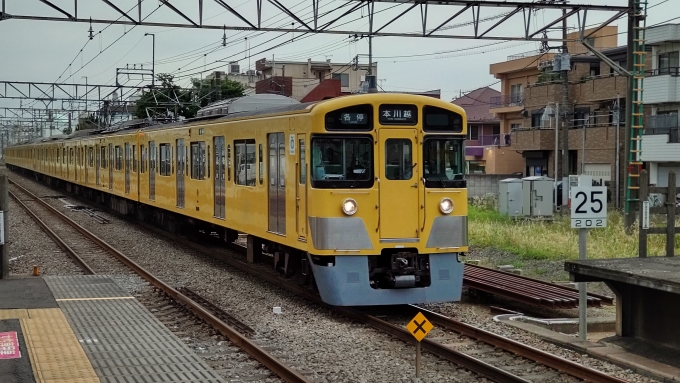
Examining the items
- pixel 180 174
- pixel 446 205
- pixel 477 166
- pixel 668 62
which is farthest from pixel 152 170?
pixel 477 166

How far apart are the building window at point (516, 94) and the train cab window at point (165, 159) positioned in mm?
27336

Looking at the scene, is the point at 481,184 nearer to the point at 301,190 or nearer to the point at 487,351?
the point at 301,190

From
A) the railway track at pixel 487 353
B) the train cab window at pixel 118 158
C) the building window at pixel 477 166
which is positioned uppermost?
the train cab window at pixel 118 158

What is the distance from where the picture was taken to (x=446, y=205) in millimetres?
9680

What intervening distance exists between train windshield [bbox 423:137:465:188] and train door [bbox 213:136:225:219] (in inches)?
189

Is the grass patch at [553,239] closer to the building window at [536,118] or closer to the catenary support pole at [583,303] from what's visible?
the catenary support pole at [583,303]

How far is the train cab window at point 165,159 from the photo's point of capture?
59.3 feet

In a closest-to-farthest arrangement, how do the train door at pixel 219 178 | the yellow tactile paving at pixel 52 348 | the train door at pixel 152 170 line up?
the yellow tactile paving at pixel 52 348, the train door at pixel 219 178, the train door at pixel 152 170

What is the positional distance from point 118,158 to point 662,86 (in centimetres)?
1776

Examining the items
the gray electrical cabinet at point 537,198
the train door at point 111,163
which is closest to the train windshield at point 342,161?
the gray electrical cabinet at point 537,198

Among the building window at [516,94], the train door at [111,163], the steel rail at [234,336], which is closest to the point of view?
the steel rail at [234,336]

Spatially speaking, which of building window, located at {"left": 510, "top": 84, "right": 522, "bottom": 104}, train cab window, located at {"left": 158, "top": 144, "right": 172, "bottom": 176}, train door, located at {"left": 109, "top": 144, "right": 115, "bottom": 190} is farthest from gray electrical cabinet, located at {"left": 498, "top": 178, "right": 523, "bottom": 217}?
building window, located at {"left": 510, "top": 84, "right": 522, "bottom": 104}

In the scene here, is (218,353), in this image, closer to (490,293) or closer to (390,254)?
(390,254)

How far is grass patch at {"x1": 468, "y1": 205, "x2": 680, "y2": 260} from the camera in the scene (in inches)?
570
